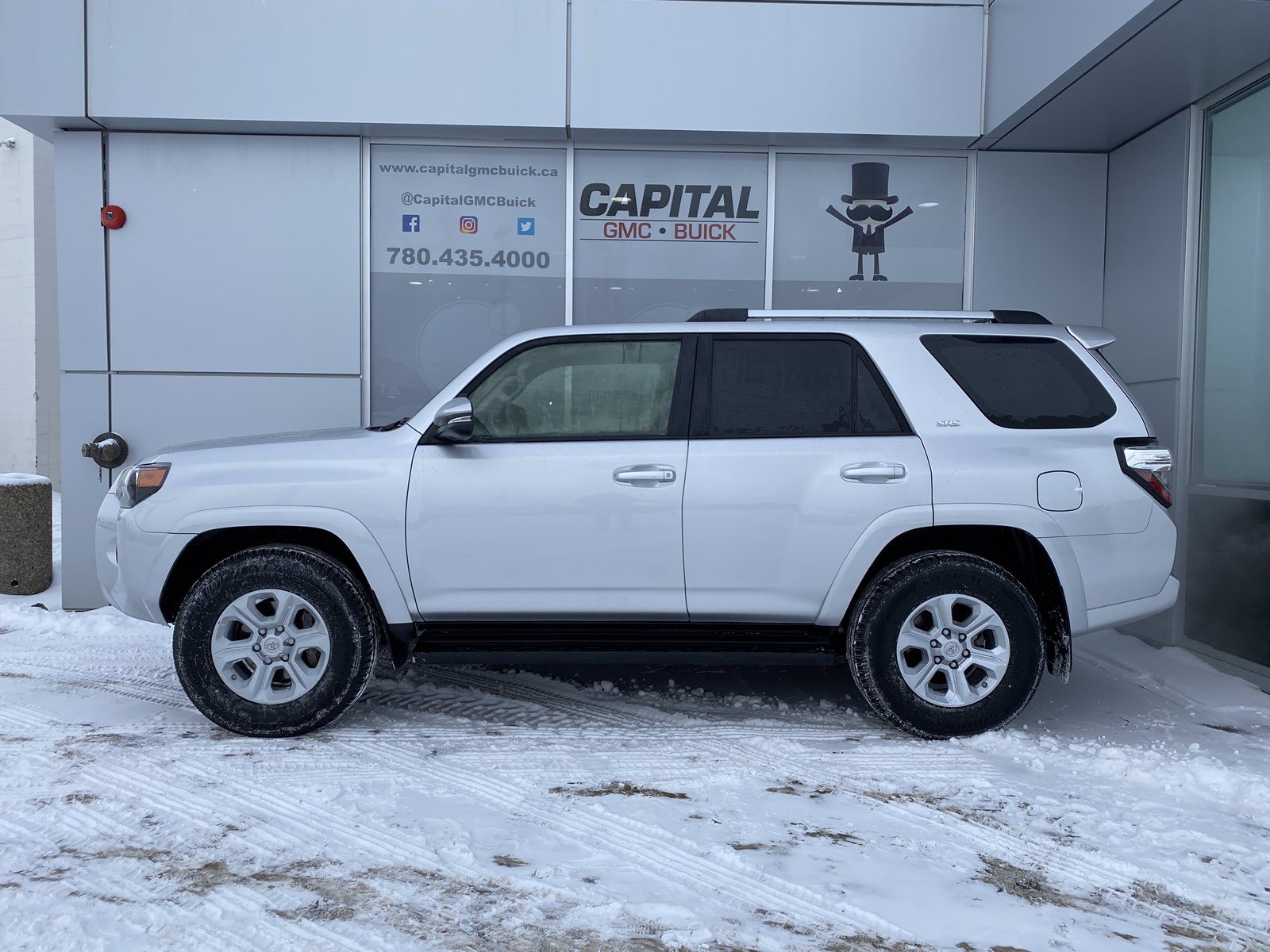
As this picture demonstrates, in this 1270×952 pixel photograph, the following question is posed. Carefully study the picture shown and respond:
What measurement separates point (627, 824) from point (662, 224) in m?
5.28

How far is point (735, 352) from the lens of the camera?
453cm

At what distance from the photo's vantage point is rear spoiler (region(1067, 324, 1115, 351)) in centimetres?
443

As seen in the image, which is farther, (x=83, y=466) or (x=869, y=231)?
(x=869, y=231)

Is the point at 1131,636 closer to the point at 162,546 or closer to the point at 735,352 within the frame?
the point at 735,352

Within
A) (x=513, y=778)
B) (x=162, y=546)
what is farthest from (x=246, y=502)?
(x=513, y=778)

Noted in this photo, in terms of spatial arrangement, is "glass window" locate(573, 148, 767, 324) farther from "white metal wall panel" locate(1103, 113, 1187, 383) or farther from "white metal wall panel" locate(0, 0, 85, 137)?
"white metal wall panel" locate(0, 0, 85, 137)

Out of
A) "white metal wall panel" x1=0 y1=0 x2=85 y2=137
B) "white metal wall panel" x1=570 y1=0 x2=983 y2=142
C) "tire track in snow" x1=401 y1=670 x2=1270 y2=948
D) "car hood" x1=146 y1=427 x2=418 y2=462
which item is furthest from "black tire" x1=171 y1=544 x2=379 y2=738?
"white metal wall panel" x1=0 y1=0 x2=85 y2=137

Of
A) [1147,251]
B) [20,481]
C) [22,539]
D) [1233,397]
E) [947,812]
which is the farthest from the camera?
[20,481]

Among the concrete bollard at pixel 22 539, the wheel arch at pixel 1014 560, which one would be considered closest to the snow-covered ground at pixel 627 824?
the wheel arch at pixel 1014 560

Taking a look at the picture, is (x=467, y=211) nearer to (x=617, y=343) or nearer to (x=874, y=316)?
(x=617, y=343)

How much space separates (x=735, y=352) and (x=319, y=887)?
2.78m

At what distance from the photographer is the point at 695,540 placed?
4.29 metres

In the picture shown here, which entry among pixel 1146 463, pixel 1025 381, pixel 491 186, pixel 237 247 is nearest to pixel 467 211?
pixel 491 186

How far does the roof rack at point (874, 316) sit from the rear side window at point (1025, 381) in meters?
0.14
